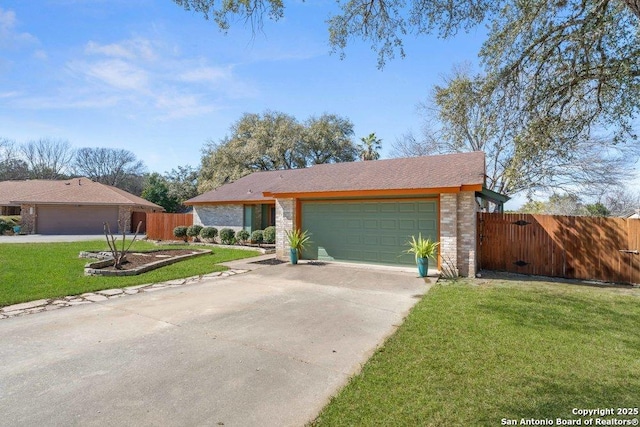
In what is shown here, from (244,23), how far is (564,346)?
7.13 m

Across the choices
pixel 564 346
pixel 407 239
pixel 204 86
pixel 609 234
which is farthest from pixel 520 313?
pixel 204 86

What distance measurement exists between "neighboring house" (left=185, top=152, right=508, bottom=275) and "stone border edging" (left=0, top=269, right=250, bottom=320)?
4.39m

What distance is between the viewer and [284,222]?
1209 centimetres

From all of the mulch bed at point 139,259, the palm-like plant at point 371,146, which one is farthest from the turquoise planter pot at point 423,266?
the palm-like plant at point 371,146

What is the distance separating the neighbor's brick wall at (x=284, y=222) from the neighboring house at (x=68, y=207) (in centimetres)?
1668

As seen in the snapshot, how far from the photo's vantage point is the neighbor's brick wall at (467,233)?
8.84 metres

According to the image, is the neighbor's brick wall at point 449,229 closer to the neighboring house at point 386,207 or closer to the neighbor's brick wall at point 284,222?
the neighboring house at point 386,207

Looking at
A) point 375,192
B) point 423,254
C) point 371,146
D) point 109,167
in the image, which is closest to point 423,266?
point 423,254

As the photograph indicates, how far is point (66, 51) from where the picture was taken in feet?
30.0

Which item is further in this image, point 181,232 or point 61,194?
point 61,194

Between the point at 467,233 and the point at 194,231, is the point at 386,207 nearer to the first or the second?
the point at 467,233

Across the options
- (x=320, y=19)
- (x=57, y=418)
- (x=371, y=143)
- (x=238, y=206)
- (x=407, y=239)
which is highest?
(x=371, y=143)

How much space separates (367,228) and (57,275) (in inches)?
343

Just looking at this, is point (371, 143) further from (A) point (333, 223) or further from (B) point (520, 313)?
(B) point (520, 313)
